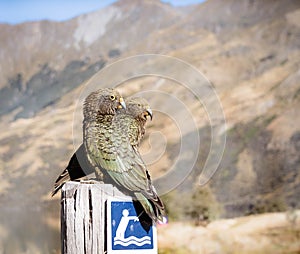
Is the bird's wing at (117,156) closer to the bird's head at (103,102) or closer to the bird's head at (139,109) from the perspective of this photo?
the bird's head at (103,102)

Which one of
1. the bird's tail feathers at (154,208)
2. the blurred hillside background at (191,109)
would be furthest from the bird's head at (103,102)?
the blurred hillside background at (191,109)

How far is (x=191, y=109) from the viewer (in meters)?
22.2

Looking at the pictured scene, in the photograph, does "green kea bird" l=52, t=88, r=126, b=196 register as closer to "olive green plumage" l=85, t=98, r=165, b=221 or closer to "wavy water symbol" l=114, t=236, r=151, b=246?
"olive green plumage" l=85, t=98, r=165, b=221

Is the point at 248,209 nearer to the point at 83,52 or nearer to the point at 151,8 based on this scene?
the point at 83,52

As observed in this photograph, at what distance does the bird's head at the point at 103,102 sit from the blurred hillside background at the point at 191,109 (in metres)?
1.28

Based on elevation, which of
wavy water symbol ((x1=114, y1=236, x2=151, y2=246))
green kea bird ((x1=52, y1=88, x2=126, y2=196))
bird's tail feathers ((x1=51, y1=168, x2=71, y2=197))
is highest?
green kea bird ((x1=52, y1=88, x2=126, y2=196))

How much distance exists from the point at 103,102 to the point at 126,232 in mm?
602

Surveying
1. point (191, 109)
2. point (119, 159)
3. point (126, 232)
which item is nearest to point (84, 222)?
point (126, 232)

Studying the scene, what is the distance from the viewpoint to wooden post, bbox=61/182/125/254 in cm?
158

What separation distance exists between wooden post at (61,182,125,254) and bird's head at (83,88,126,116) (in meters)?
0.48

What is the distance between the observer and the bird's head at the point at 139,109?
221 centimetres

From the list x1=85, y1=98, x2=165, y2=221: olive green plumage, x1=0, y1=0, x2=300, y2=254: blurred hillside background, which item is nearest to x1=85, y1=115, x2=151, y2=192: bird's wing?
x1=85, y1=98, x2=165, y2=221: olive green plumage

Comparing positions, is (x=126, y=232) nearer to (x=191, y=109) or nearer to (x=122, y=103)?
(x=122, y=103)

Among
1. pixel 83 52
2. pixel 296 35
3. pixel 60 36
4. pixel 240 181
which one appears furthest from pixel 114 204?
pixel 60 36
